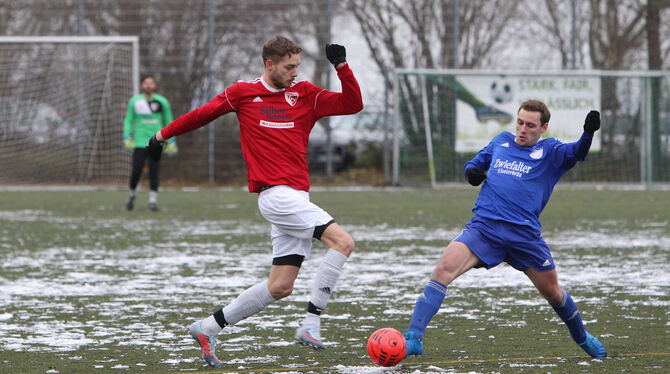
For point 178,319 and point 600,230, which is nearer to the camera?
point 178,319

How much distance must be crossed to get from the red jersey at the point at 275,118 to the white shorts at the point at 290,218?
0.08 m

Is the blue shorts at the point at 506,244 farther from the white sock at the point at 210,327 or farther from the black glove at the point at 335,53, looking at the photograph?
the white sock at the point at 210,327

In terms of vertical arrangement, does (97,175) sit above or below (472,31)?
below

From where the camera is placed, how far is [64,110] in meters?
21.2

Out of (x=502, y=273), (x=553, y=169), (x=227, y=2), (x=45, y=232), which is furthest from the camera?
(x=227, y=2)

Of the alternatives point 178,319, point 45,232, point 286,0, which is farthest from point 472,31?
point 178,319

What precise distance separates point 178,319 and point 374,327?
4.18 ft

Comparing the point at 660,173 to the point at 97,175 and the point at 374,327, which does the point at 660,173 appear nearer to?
the point at 97,175

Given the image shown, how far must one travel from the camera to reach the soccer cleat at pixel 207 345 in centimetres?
495

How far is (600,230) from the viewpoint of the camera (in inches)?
482

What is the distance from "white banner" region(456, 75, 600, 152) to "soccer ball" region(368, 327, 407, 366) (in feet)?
57.4

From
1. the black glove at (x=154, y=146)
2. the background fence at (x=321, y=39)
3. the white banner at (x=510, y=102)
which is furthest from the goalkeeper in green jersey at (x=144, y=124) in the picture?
the black glove at (x=154, y=146)

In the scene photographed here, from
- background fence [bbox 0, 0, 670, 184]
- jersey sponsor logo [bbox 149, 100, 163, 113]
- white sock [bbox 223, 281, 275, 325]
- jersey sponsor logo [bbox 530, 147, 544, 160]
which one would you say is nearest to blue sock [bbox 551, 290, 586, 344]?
jersey sponsor logo [bbox 530, 147, 544, 160]

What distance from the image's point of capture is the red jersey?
5320 mm
